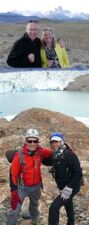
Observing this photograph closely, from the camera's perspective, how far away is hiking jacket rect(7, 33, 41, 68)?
42.6 ft

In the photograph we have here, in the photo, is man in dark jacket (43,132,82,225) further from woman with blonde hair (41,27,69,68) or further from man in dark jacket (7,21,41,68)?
woman with blonde hair (41,27,69,68)

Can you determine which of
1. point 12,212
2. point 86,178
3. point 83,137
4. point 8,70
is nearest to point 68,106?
point 8,70

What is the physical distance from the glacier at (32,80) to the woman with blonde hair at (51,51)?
8130 mm

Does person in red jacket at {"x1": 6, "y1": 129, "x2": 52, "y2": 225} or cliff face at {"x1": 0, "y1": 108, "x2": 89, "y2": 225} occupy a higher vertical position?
person in red jacket at {"x1": 6, "y1": 129, "x2": 52, "y2": 225}

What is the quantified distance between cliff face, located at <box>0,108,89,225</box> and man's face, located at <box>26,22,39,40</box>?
2350 mm

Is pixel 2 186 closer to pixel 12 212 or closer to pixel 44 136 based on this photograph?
pixel 12 212

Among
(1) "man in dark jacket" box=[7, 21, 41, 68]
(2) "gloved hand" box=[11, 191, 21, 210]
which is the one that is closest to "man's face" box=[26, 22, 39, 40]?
(1) "man in dark jacket" box=[7, 21, 41, 68]

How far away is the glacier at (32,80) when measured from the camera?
23.9 metres

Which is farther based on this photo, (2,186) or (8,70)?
(8,70)

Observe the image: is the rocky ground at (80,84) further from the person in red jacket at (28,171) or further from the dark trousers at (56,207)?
the dark trousers at (56,207)

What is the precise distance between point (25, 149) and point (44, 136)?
16.2 feet

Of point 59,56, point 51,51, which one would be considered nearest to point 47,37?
point 51,51

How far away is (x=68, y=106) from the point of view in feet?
72.8

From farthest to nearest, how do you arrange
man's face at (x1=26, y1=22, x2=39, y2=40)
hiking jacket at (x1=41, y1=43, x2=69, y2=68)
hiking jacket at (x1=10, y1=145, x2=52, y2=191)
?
hiking jacket at (x1=41, y1=43, x2=69, y2=68) → man's face at (x1=26, y1=22, x2=39, y2=40) → hiking jacket at (x1=10, y1=145, x2=52, y2=191)
